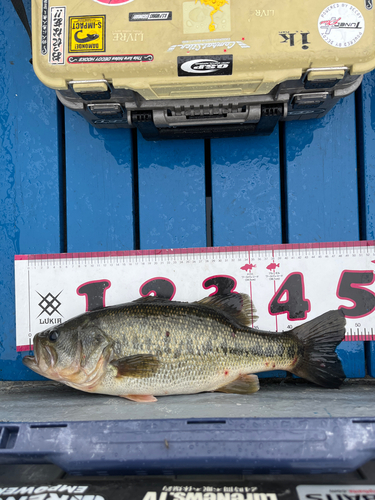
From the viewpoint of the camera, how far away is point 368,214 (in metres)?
1.78

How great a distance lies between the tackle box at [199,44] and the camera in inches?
49.0

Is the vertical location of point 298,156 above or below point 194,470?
above

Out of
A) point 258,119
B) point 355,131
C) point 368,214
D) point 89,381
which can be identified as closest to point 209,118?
point 258,119

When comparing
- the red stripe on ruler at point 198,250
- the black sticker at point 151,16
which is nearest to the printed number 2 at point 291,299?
the red stripe on ruler at point 198,250

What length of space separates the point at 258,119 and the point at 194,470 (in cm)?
141

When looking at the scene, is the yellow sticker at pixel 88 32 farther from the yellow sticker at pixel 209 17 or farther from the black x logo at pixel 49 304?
the black x logo at pixel 49 304

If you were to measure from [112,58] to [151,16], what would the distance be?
21 cm

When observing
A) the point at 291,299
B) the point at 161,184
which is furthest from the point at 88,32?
the point at 291,299

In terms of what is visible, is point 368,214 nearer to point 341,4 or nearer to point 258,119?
point 258,119

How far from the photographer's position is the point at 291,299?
5.70 ft

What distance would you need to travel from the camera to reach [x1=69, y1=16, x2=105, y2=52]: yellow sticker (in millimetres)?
1270

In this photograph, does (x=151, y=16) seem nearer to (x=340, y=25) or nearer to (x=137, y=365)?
(x=340, y=25)

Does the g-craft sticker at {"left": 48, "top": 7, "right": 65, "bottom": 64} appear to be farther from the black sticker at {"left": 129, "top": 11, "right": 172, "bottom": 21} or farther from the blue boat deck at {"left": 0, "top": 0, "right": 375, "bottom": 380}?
the blue boat deck at {"left": 0, "top": 0, "right": 375, "bottom": 380}

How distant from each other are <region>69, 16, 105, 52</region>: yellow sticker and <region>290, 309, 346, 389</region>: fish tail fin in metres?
1.45
